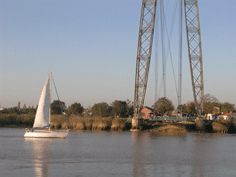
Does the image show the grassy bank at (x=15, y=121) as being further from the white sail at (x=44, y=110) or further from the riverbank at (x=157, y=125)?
the white sail at (x=44, y=110)

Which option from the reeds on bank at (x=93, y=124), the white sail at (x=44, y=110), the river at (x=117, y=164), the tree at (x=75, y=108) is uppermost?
the tree at (x=75, y=108)

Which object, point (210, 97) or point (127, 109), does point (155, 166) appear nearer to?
point (210, 97)

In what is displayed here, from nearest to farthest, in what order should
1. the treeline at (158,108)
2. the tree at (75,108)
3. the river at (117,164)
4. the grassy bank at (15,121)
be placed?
the river at (117,164) → the grassy bank at (15,121) → the treeline at (158,108) → the tree at (75,108)

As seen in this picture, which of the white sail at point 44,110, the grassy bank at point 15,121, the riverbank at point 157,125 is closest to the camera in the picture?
the white sail at point 44,110

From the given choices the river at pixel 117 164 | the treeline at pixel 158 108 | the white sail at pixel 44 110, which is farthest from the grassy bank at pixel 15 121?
the river at pixel 117 164

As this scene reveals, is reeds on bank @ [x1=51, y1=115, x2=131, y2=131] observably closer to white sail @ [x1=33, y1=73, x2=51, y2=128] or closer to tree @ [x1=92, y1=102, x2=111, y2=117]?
white sail @ [x1=33, y1=73, x2=51, y2=128]

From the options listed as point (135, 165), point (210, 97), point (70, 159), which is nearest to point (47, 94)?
point (70, 159)

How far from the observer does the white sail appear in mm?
49188

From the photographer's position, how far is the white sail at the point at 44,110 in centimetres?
4919

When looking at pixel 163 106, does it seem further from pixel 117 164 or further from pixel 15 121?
pixel 117 164

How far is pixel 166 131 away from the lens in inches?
2881

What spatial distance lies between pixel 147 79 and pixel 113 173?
174 ft

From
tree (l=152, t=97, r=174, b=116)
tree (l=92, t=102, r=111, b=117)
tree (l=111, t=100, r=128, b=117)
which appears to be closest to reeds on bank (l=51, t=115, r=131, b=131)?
tree (l=152, t=97, r=174, b=116)

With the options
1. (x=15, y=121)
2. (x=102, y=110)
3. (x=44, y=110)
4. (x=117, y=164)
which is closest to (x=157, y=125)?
(x=44, y=110)
